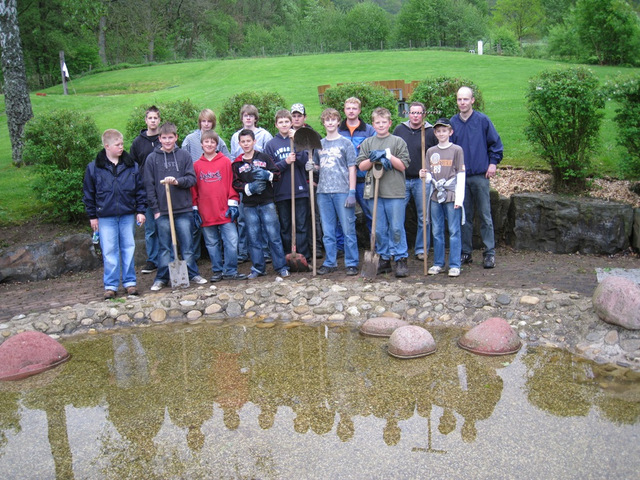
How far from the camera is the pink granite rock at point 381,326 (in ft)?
19.3

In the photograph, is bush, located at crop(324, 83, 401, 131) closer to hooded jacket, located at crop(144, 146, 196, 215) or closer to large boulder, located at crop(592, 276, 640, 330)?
hooded jacket, located at crop(144, 146, 196, 215)

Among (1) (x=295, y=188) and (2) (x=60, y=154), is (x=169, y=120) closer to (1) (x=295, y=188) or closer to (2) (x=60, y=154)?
(2) (x=60, y=154)

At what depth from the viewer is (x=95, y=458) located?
4.11m

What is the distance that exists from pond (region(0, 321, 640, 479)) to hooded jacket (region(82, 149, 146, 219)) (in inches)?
70.3

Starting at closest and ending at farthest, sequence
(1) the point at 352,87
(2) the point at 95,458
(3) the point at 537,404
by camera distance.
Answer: (2) the point at 95,458 → (3) the point at 537,404 → (1) the point at 352,87

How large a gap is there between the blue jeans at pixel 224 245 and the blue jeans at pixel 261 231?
0.21m

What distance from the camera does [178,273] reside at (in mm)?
Answer: 7176

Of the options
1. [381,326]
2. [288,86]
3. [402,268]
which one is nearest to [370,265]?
[402,268]

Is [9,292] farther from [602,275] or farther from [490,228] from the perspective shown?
[602,275]

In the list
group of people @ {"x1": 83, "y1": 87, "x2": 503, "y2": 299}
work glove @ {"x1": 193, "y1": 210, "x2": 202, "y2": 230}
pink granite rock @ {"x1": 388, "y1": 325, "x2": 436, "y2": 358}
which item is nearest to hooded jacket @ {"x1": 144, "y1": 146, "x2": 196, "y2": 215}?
group of people @ {"x1": 83, "y1": 87, "x2": 503, "y2": 299}

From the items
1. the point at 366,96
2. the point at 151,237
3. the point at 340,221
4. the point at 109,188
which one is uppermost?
the point at 366,96

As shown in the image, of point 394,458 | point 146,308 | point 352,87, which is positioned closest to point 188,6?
point 352,87

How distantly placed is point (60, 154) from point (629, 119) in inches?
310

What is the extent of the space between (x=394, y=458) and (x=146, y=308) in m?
3.75
